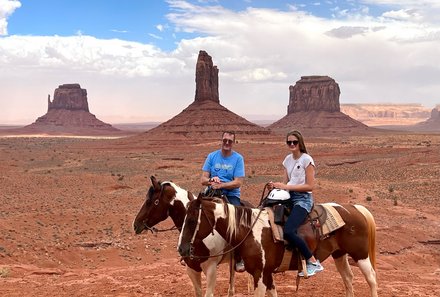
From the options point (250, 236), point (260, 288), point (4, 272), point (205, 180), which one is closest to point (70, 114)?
point (4, 272)

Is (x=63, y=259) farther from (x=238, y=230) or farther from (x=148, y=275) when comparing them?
(x=238, y=230)

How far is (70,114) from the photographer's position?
18525cm

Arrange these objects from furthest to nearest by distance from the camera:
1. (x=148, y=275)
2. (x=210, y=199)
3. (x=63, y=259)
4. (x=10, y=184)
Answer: (x=10, y=184) → (x=63, y=259) → (x=148, y=275) → (x=210, y=199)

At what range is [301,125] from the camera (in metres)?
149

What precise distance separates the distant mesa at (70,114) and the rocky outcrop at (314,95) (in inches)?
2825

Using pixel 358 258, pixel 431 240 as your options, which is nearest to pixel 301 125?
pixel 431 240

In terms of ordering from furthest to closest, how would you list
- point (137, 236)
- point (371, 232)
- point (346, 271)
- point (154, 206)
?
1. point (137, 236)
2. point (346, 271)
3. point (371, 232)
4. point (154, 206)

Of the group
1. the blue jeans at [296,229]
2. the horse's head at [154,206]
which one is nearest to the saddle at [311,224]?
the blue jeans at [296,229]

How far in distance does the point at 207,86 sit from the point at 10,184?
85.2 metres

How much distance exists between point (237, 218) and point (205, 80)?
108869 mm

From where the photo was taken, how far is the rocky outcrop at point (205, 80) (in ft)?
375

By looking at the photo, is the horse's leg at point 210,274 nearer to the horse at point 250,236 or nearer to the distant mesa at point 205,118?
the horse at point 250,236

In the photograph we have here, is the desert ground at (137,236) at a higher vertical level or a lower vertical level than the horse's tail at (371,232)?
lower

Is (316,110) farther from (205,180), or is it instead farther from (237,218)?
(237,218)
